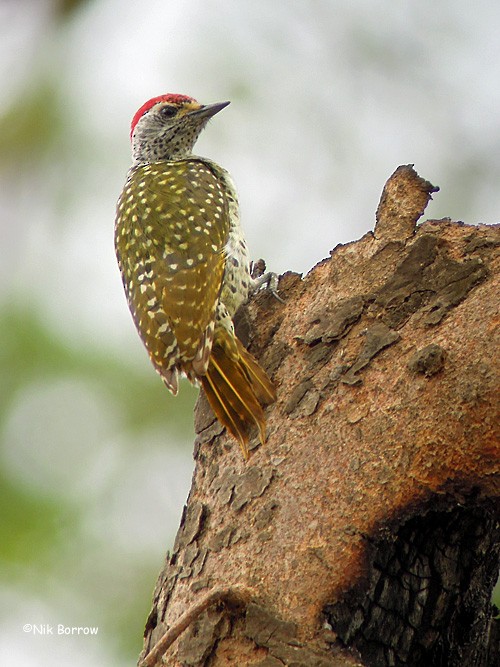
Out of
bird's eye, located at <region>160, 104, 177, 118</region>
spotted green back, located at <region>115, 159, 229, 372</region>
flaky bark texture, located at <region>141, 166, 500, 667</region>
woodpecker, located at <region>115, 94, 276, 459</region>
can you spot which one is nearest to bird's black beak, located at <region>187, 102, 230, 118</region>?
bird's eye, located at <region>160, 104, 177, 118</region>

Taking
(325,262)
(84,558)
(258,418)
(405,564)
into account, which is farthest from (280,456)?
(84,558)

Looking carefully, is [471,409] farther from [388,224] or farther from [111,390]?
[111,390]

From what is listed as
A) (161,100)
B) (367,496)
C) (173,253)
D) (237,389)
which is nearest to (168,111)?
(161,100)

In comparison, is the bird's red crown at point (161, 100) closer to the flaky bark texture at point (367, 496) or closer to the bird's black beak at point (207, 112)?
the bird's black beak at point (207, 112)

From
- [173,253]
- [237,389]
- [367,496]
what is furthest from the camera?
[173,253]

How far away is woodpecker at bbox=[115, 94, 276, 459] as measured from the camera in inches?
105

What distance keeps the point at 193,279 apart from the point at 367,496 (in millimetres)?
1373

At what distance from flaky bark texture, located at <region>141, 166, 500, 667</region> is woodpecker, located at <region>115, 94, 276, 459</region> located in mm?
130

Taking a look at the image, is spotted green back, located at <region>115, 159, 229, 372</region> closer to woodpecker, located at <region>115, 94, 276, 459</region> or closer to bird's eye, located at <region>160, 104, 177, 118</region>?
woodpecker, located at <region>115, 94, 276, 459</region>

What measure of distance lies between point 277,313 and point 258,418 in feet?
1.31

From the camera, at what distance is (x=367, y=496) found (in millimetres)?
2193

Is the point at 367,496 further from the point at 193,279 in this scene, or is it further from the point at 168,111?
the point at 168,111

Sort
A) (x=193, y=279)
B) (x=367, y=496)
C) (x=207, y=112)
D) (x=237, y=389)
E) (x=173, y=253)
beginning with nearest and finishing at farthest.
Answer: (x=367, y=496) → (x=237, y=389) → (x=193, y=279) → (x=173, y=253) → (x=207, y=112)

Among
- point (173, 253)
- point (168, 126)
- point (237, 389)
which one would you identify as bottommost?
point (237, 389)
